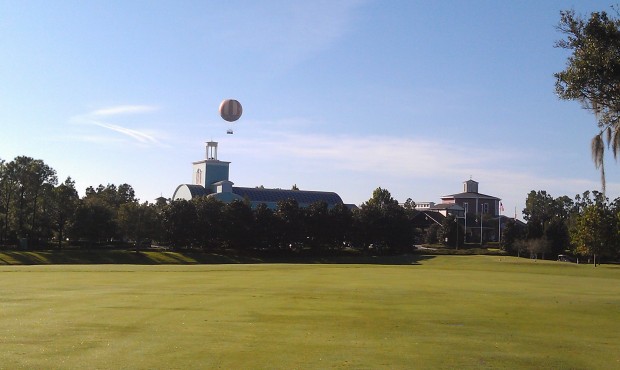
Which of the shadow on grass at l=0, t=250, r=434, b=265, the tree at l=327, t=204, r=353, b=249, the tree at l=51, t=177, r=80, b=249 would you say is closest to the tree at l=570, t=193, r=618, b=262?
the shadow on grass at l=0, t=250, r=434, b=265

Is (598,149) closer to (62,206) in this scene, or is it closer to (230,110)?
(230,110)

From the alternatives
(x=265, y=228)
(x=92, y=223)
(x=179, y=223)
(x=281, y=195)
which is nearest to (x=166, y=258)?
(x=179, y=223)

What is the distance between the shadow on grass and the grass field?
5775cm

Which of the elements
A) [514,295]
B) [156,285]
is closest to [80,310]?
[156,285]

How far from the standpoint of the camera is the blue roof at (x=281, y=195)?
17262 centimetres

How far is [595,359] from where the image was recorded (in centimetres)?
1822

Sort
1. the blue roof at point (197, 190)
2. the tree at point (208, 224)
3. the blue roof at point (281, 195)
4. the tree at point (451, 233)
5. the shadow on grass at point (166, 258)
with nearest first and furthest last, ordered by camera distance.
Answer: the shadow on grass at point (166, 258), the tree at point (208, 224), the tree at point (451, 233), the blue roof at point (197, 190), the blue roof at point (281, 195)

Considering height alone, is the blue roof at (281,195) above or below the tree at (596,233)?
above

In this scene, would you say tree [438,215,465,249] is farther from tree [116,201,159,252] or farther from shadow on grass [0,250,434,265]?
tree [116,201,159,252]

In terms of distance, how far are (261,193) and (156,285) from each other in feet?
446

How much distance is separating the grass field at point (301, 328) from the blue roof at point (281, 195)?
5255 inches

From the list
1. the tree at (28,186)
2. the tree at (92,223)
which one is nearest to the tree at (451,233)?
the tree at (92,223)

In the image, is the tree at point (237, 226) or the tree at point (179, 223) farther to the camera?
the tree at point (237, 226)

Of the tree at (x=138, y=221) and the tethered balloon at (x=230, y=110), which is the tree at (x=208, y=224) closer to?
the tree at (x=138, y=221)
